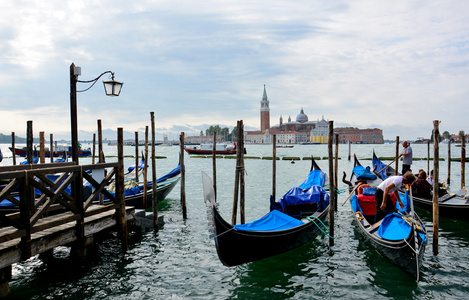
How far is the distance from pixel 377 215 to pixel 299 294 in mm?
→ 2000

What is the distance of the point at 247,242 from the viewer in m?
4.11

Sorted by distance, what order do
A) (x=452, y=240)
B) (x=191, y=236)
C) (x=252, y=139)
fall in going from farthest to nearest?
(x=252, y=139) < (x=191, y=236) < (x=452, y=240)

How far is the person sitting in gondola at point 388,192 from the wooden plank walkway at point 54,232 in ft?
12.1

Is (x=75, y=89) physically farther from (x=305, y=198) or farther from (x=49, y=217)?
(x=305, y=198)

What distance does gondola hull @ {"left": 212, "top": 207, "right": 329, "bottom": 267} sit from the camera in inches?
153

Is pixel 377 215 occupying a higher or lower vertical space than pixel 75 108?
lower

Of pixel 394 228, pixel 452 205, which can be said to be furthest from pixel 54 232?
pixel 452 205

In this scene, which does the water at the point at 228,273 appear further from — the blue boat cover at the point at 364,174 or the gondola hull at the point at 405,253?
the blue boat cover at the point at 364,174

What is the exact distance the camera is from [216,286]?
13.0 feet

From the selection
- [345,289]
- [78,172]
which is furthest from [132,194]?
[345,289]

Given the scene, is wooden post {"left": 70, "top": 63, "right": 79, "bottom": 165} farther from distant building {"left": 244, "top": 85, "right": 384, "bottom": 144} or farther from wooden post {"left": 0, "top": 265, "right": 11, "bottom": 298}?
distant building {"left": 244, "top": 85, "right": 384, "bottom": 144}

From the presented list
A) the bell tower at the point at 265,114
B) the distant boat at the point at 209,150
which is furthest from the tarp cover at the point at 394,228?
the bell tower at the point at 265,114

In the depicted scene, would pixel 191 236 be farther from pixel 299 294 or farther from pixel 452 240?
pixel 452 240

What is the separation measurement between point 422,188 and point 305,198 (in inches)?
126
